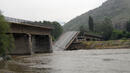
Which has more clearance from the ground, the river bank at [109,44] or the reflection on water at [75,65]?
the reflection on water at [75,65]

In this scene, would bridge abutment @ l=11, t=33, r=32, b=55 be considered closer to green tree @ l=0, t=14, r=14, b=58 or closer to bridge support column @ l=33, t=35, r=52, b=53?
bridge support column @ l=33, t=35, r=52, b=53

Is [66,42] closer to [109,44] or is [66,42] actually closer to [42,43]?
[109,44]

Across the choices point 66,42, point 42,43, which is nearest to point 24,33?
point 42,43

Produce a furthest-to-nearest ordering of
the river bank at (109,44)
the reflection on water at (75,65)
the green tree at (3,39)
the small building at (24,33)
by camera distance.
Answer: the river bank at (109,44) < the small building at (24,33) < the green tree at (3,39) < the reflection on water at (75,65)

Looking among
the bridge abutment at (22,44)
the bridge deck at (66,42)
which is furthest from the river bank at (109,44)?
the bridge abutment at (22,44)

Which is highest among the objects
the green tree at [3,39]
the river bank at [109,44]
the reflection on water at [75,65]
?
the green tree at [3,39]

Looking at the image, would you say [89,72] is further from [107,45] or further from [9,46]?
[107,45]

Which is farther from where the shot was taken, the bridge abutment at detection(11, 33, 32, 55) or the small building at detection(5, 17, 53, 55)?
the bridge abutment at detection(11, 33, 32, 55)

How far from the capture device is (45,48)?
9562 cm

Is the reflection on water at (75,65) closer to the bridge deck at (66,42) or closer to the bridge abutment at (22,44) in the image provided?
the bridge abutment at (22,44)

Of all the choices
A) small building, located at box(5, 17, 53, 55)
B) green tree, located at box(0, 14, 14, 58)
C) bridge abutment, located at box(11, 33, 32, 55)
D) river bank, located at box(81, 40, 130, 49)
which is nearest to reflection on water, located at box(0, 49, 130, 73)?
green tree, located at box(0, 14, 14, 58)

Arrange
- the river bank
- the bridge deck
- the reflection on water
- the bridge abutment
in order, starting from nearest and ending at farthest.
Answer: the reflection on water → the bridge abutment → the river bank → the bridge deck

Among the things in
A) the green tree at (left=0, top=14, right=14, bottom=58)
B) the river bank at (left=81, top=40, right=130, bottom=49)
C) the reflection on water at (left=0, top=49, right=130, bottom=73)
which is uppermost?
the green tree at (left=0, top=14, right=14, bottom=58)

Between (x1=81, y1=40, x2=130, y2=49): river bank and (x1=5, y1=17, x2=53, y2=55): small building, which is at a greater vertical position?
(x1=5, y1=17, x2=53, y2=55): small building
